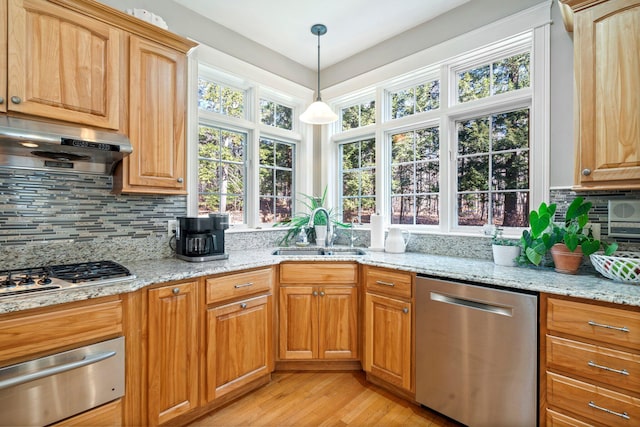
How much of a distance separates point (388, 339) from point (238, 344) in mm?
1014

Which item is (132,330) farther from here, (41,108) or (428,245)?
(428,245)

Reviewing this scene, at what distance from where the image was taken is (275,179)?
10.5 feet

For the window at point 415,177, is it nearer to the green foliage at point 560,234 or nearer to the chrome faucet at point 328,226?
the chrome faucet at point 328,226

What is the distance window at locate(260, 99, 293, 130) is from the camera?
3.08 meters

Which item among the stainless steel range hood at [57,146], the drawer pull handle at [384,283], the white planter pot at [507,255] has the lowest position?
the drawer pull handle at [384,283]

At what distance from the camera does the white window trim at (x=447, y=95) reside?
2.01m

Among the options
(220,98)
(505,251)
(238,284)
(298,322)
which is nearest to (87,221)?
(238,284)

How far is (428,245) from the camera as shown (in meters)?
2.51

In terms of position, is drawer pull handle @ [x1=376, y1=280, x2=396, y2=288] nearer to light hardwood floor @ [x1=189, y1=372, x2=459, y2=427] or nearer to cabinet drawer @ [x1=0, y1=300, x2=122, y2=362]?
light hardwood floor @ [x1=189, y1=372, x2=459, y2=427]

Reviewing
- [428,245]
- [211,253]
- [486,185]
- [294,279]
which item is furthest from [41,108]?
[486,185]

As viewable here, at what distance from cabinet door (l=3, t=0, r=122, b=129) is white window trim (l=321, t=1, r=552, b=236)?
2.05 metres

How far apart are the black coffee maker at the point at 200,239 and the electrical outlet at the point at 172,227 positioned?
5.2 inches

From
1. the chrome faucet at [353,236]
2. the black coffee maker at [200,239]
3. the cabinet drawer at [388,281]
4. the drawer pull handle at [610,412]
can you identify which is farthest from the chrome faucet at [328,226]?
the drawer pull handle at [610,412]

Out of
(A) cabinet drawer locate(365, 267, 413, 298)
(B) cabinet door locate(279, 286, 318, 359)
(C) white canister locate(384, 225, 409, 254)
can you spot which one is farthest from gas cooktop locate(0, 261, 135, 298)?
(C) white canister locate(384, 225, 409, 254)
